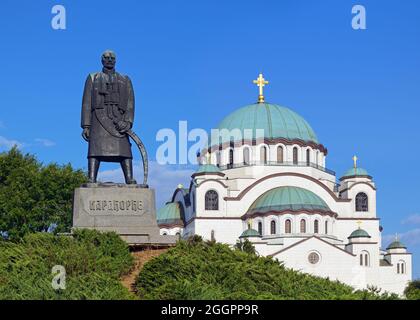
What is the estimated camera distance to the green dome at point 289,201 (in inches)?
2537

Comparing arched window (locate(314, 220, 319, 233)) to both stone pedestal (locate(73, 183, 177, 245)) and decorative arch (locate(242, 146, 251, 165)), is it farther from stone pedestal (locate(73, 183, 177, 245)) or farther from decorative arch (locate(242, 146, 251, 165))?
stone pedestal (locate(73, 183, 177, 245))

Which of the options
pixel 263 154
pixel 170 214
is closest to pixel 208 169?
pixel 263 154

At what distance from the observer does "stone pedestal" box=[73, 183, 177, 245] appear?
22516 millimetres

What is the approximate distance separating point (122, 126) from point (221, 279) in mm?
5271

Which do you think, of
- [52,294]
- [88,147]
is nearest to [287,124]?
[88,147]

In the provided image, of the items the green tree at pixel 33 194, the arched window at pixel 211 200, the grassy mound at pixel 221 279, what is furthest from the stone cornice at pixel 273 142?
the grassy mound at pixel 221 279

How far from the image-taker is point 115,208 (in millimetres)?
22672

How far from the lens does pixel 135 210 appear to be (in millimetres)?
22703

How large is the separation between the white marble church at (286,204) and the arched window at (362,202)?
0.07m

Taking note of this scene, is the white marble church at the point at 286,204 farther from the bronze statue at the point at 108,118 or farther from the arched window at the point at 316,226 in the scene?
the bronze statue at the point at 108,118

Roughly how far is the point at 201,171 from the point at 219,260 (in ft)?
154

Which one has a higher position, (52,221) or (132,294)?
(52,221)
